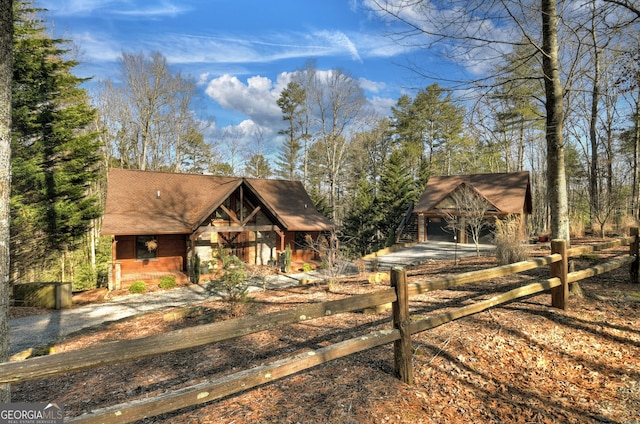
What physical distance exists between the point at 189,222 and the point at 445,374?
1587 cm

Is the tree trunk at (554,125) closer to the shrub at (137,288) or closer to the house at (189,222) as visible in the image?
the house at (189,222)

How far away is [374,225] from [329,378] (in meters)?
25.6

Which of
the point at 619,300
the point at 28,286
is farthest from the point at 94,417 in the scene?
the point at 28,286

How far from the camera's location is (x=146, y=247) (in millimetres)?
16172

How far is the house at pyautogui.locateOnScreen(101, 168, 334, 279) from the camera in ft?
51.5

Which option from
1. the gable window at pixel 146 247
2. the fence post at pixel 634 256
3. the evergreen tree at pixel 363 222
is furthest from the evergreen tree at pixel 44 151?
the fence post at pixel 634 256

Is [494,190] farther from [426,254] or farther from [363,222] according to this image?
[363,222]

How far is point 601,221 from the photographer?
16.5 m

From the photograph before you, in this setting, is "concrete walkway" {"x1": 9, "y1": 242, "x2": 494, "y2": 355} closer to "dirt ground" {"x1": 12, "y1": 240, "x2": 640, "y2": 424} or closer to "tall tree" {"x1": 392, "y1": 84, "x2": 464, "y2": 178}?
"dirt ground" {"x1": 12, "y1": 240, "x2": 640, "y2": 424}

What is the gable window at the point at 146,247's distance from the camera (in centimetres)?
1594

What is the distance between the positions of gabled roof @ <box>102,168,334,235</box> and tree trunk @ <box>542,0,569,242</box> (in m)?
13.3
